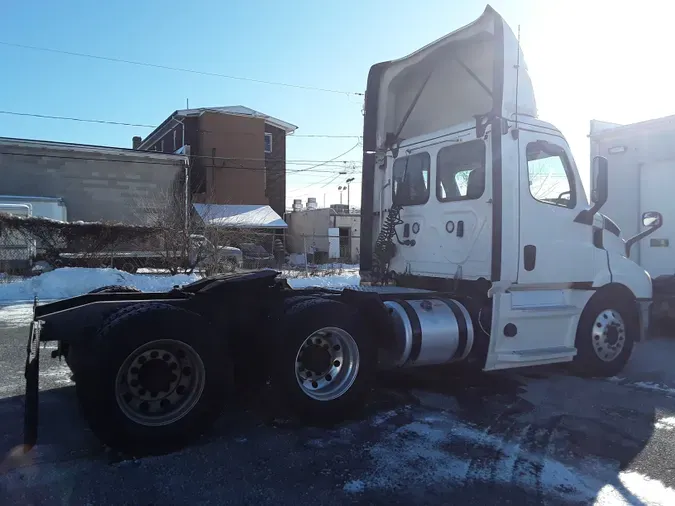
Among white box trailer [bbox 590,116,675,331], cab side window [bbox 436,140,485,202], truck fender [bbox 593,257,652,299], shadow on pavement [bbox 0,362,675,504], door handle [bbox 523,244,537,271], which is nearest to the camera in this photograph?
shadow on pavement [bbox 0,362,675,504]

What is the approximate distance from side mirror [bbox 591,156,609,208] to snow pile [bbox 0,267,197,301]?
10.9 m

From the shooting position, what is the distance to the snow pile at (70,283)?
46.8ft

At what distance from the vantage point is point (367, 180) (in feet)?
25.1

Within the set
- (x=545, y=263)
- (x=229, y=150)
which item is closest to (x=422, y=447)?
(x=545, y=263)

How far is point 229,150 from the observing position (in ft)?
109

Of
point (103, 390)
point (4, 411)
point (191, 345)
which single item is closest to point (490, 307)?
point (191, 345)

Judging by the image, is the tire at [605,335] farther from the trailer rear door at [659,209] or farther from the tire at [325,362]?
the trailer rear door at [659,209]

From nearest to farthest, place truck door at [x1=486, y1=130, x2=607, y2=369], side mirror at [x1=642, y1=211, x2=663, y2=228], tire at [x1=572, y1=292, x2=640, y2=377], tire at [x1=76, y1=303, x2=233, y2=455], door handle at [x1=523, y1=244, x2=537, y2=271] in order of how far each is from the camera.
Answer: tire at [x1=76, y1=303, x2=233, y2=455] → truck door at [x1=486, y1=130, x2=607, y2=369] → door handle at [x1=523, y1=244, x2=537, y2=271] → tire at [x1=572, y1=292, x2=640, y2=377] → side mirror at [x1=642, y1=211, x2=663, y2=228]

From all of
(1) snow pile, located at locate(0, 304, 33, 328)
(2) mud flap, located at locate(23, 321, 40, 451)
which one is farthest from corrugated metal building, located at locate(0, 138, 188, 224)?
(2) mud flap, located at locate(23, 321, 40, 451)

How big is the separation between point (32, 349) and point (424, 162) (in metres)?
4.81

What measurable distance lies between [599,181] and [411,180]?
2241 millimetres

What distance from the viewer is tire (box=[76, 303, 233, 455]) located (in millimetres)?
3758

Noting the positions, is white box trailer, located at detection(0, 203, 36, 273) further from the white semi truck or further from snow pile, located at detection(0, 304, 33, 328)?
the white semi truck

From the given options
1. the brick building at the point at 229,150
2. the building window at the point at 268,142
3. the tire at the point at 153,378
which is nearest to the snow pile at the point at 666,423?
the tire at the point at 153,378
